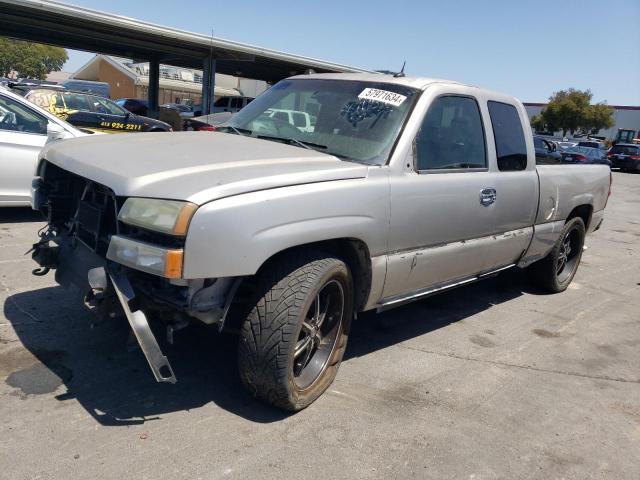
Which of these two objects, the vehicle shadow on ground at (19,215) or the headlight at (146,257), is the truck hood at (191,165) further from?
the vehicle shadow on ground at (19,215)

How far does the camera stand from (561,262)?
626cm

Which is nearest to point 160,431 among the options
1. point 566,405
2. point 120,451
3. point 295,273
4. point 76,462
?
point 120,451

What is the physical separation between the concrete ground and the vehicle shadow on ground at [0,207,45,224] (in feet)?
6.50

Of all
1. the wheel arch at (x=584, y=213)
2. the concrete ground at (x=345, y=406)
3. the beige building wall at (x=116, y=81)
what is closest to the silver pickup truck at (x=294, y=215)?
the concrete ground at (x=345, y=406)

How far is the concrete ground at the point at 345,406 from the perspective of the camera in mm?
2760

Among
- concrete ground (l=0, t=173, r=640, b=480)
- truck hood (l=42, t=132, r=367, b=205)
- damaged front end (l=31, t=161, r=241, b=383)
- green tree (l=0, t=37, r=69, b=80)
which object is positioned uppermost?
green tree (l=0, t=37, r=69, b=80)

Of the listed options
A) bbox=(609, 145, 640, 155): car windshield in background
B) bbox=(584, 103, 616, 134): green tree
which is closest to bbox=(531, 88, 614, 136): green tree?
bbox=(584, 103, 616, 134): green tree

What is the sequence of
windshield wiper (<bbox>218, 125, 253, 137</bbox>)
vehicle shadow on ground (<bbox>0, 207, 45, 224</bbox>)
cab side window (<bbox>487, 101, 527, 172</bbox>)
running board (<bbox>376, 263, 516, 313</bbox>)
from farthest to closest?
1. vehicle shadow on ground (<bbox>0, 207, 45, 224</bbox>)
2. cab side window (<bbox>487, 101, 527, 172</bbox>)
3. windshield wiper (<bbox>218, 125, 253, 137</bbox>)
4. running board (<bbox>376, 263, 516, 313</bbox>)

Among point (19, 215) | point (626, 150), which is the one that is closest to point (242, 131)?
point (19, 215)

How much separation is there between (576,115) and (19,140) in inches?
2443

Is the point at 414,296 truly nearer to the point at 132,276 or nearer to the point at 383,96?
the point at 383,96

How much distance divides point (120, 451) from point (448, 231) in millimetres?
2469

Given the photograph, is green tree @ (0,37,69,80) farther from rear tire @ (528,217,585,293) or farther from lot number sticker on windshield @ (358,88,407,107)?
lot number sticker on windshield @ (358,88,407,107)

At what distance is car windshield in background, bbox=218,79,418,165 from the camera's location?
369cm
